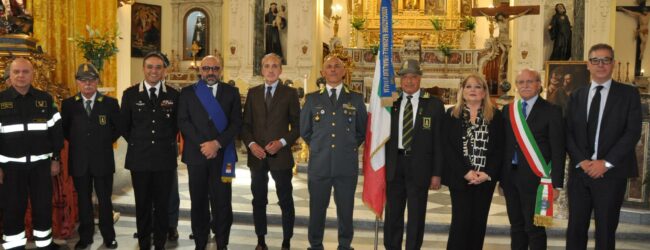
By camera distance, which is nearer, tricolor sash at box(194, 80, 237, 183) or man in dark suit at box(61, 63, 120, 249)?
tricolor sash at box(194, 80, 237, 183)

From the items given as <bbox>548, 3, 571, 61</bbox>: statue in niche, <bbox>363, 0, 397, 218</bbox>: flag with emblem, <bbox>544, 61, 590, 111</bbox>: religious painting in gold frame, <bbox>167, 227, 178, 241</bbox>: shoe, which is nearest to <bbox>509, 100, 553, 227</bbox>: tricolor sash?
<bbox>363, 0, 397, 218</bbox>: flag with emblem

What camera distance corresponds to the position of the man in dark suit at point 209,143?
209 inches

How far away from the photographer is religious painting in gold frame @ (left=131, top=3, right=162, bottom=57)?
20.4 m

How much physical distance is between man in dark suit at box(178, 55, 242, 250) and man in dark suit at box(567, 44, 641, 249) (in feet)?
8.74

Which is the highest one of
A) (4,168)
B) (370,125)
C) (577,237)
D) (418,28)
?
(418,28)

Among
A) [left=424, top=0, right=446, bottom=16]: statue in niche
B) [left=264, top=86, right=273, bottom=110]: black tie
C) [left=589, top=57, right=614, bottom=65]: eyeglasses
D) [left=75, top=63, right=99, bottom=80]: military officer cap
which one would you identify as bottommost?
[left=264, top=86, right=273, bottom=110]: black tie

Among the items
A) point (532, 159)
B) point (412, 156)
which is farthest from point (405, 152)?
point (532, 159)

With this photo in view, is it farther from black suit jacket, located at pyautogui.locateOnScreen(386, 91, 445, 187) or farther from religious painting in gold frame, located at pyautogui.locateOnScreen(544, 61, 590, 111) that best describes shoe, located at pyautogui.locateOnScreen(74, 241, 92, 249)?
religious painting in gold frame, located at pyautogui.locateOnScreen(544, 61, 590, 111)

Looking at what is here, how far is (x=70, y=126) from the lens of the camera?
5602mm

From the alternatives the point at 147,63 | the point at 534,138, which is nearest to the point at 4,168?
the point at 147,63

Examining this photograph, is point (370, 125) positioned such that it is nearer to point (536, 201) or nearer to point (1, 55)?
point (536, 201)

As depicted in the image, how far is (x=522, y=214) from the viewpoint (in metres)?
4.72

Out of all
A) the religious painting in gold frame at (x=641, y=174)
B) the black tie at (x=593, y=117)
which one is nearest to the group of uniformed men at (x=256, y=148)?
the black tie at (x=593, y=117)

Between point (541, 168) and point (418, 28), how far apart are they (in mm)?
16194
